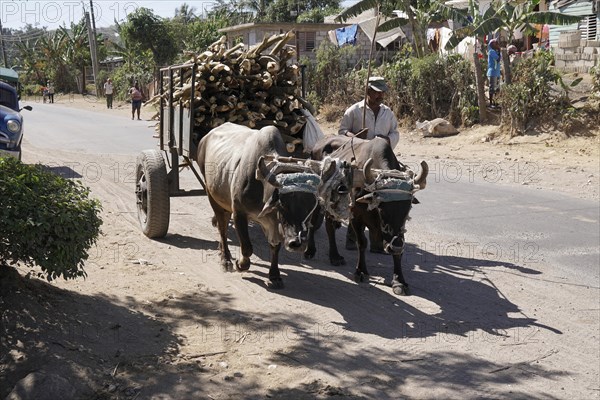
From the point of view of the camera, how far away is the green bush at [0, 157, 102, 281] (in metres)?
4.93

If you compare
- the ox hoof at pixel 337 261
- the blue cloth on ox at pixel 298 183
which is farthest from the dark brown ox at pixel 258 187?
the ox hoof at pixel 337 261

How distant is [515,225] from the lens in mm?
9820

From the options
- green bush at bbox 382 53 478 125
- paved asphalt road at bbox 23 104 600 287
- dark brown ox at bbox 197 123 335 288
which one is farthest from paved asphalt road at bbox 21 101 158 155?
dark brown ox at bbox 197 123 335 288

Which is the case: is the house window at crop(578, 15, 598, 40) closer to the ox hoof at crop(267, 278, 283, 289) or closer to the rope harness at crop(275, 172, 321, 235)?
the ox hoof at crop(267, 278, 283, 289)

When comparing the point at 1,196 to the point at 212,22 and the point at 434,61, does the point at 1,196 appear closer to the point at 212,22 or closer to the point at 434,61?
the point at 434,61

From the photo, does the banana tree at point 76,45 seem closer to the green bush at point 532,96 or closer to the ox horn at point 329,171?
the green bush at point 532,96

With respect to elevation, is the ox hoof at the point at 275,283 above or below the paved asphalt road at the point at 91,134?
below

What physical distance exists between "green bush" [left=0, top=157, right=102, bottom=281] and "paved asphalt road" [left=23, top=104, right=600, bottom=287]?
15.5ft

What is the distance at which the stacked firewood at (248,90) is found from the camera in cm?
847

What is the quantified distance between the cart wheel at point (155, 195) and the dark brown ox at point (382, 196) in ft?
7.53

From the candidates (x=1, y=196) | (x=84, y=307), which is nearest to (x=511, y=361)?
(x=84, y=307)

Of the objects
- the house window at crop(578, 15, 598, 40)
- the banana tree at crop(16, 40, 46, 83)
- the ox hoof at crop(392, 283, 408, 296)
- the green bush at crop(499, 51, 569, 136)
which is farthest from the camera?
the banana tree at crop(16, 40, 46, 83)

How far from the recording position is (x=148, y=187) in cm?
873

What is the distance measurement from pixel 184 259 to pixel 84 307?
81.5 inches
